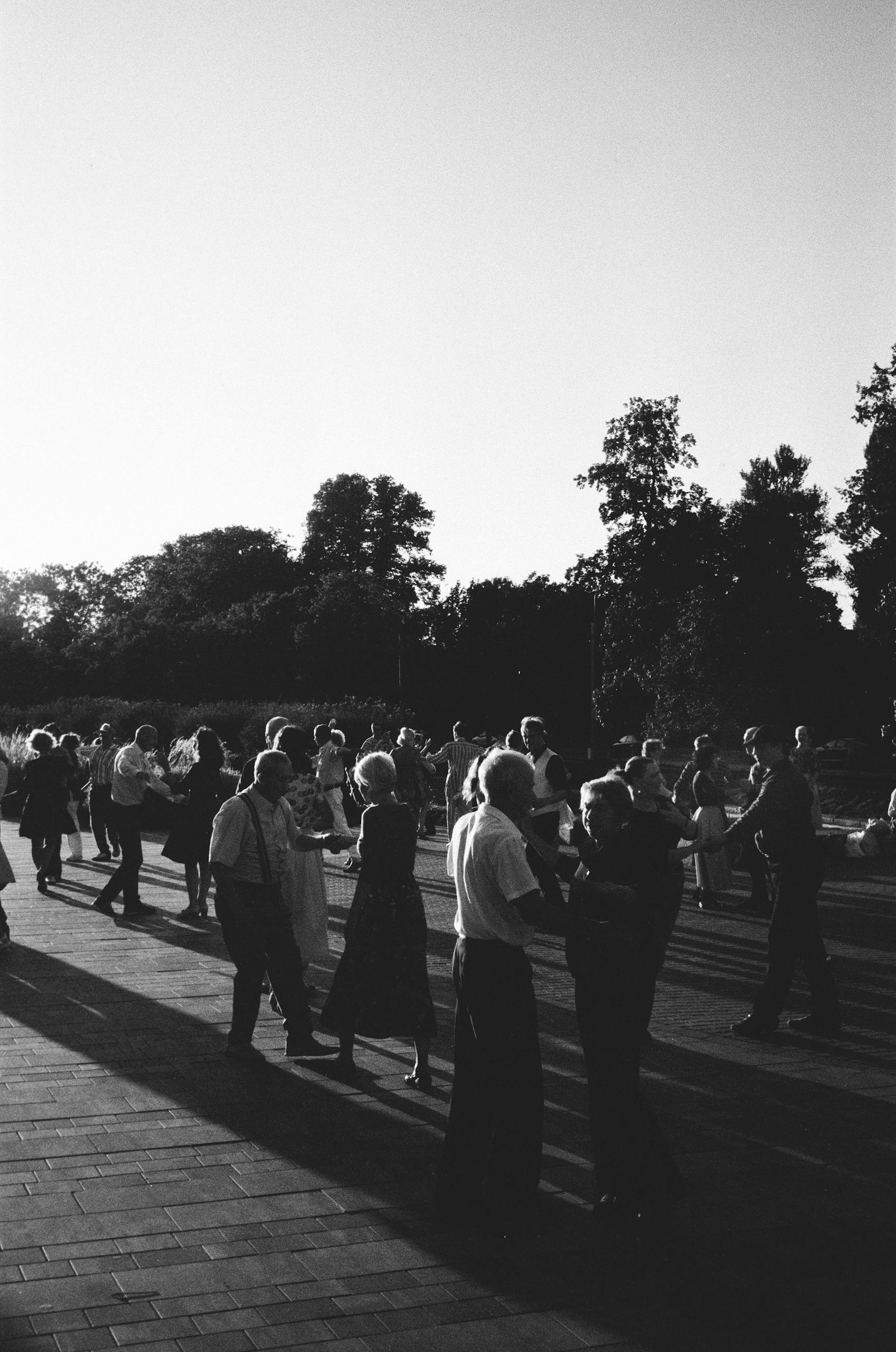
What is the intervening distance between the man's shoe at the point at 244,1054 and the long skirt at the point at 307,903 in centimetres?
168

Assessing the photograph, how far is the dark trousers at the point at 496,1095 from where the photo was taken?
16.1 ft

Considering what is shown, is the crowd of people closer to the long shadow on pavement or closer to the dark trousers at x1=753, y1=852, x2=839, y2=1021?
the dark trousers at x1=753, y1=852, x2=839, y2=1021

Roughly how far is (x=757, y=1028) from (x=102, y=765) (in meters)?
10.6

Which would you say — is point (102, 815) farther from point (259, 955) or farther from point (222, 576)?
point (222, 576)

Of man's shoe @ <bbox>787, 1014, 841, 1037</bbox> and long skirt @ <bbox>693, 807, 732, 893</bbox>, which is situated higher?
long skirt @ <bbox>693, 807, 732, 893</bbox>

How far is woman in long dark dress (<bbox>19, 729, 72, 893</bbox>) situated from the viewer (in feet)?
46.8

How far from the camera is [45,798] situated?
14289 mm

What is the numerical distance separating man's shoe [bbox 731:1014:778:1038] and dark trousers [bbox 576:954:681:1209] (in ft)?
11.2

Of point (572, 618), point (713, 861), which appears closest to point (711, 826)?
point (713, 861)

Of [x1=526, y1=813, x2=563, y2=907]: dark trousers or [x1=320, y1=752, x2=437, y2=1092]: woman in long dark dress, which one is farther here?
[x1=320, y1=752, x2=437, y2=1092]: woman in long dark dress

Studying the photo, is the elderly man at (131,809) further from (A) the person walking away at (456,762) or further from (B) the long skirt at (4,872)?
(A) the person walking away at (456,762)

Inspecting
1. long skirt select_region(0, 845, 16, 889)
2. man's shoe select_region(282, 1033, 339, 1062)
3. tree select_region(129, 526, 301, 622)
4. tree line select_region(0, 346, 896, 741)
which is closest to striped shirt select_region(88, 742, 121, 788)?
long skirt select_region(0, 845, 16, 889)

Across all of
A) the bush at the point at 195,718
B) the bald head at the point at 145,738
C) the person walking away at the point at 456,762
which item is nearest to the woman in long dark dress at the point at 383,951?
the bald head at the point at 145,738

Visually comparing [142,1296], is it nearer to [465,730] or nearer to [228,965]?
[228,965]
